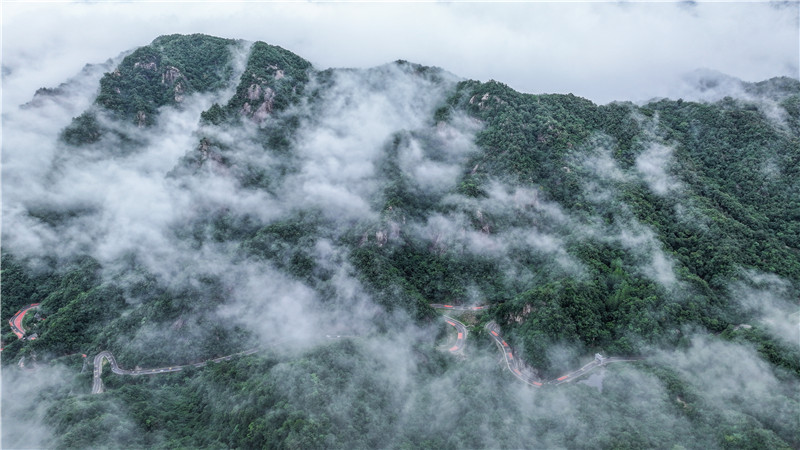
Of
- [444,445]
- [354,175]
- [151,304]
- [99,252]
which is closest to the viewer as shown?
[444,445]

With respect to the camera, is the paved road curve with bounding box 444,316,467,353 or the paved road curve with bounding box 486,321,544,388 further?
the paved road curve with bounding box 444,316,467,353

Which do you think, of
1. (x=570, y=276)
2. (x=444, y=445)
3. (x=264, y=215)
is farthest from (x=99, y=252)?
(x=570, y=276)

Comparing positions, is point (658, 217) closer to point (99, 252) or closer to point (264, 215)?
point (264, 215)

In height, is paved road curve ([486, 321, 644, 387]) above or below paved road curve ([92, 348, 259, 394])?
above

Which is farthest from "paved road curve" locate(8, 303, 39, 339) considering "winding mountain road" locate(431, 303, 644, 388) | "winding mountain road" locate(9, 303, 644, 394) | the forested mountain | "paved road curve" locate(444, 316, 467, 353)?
"winding mountain road" locate(431, 303, 644, 388)

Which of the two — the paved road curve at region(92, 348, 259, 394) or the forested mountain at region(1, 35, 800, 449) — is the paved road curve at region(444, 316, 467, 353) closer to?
the forested mountain at region(1, 35, 800, 449)
